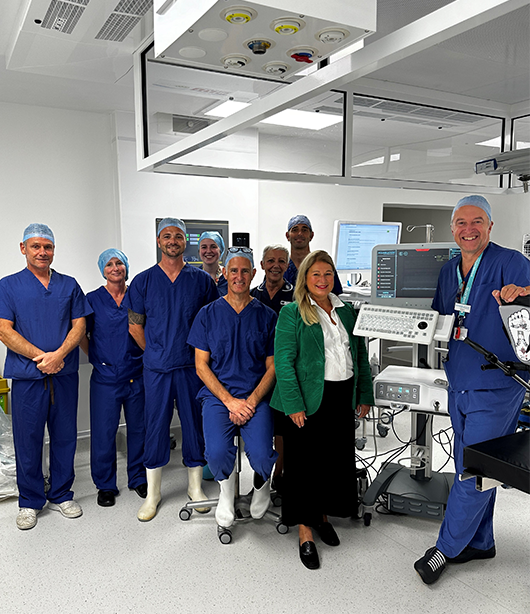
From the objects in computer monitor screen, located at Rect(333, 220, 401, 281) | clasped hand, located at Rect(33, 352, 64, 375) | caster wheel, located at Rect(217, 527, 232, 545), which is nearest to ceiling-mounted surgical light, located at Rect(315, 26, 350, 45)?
clasped hand, located at Rect(33, 352, 64, 375)

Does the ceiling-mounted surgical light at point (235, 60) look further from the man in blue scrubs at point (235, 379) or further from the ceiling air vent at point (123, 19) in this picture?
the man in blue scrubs at point (235, 379)

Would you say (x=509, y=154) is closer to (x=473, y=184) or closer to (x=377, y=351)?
(x=473, y=184)

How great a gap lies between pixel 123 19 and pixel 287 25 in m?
1.51

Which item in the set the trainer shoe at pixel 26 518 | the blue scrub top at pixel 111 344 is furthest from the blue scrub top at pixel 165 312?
the trainer shoe at pixel 26 518

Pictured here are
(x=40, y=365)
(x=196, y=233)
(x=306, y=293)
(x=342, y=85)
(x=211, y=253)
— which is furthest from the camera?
(x=196, y=233)

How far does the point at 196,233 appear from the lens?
14.5 feet

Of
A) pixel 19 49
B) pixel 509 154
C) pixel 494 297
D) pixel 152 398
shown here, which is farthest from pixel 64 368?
pixel 509 154

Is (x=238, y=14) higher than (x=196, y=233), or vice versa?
(x=238, y=14)

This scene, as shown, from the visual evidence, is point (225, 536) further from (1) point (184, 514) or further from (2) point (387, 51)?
(2) point (387, 51)

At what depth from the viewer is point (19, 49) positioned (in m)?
2.79

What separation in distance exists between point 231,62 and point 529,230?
563cm

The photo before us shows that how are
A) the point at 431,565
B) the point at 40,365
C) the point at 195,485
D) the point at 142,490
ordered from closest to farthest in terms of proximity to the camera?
1. the point at 431,565
2. the point at 40,365
3. the point at 195,485
4. the point at 142,490

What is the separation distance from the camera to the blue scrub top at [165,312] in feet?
9.36

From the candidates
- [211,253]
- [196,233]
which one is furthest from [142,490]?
[196,233]
